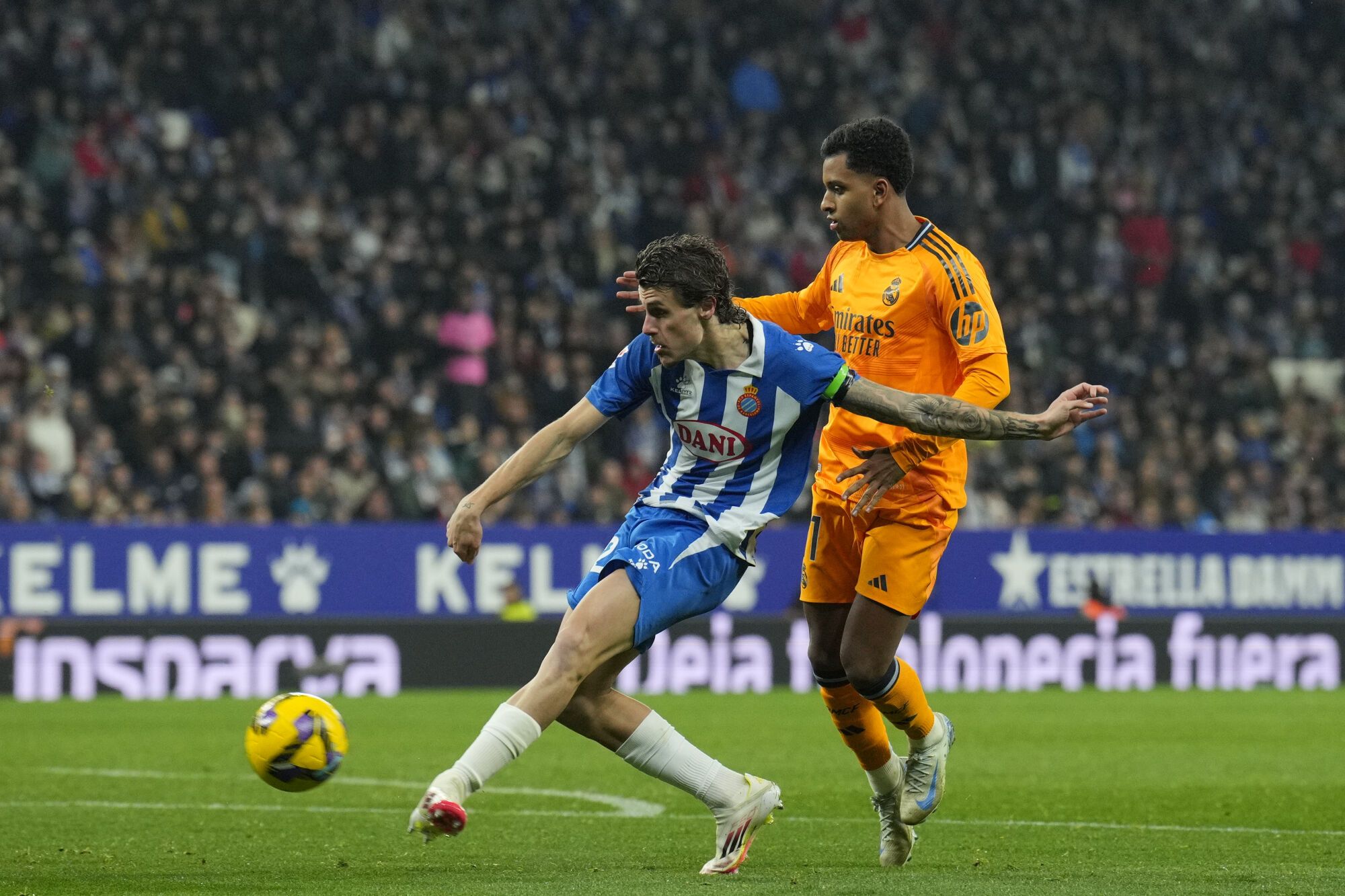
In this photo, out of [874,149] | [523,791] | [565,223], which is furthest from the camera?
[565,223]

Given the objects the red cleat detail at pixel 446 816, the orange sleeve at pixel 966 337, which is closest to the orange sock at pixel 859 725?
the orange sleeve at pixel 966 337

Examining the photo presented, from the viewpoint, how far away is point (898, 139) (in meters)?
6.87

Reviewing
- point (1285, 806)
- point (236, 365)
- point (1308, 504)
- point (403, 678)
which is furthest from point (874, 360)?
point (1308, 504)

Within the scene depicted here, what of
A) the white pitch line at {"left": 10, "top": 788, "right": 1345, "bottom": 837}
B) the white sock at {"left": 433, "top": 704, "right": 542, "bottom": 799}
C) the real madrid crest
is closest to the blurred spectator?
the white pitch line at {"left": 10, "top": 788, "right": 1345, "bottom": 837}

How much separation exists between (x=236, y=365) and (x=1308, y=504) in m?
11.5

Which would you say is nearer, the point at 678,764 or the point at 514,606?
the point at 678,764

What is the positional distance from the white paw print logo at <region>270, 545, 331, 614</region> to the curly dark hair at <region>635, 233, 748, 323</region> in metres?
11.3

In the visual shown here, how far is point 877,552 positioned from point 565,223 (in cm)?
1446

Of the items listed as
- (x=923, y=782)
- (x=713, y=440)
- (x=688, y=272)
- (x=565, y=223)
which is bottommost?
(x=923, y=782)

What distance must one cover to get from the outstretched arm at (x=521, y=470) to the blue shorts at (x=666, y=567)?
1.16ft

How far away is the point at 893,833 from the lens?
6820 millimetres

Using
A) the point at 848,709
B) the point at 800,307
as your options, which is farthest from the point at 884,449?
the point at 848,709

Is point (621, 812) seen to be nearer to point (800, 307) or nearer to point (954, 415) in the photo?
point (800, 307)

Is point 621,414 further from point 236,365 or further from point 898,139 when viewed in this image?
point 236,365
